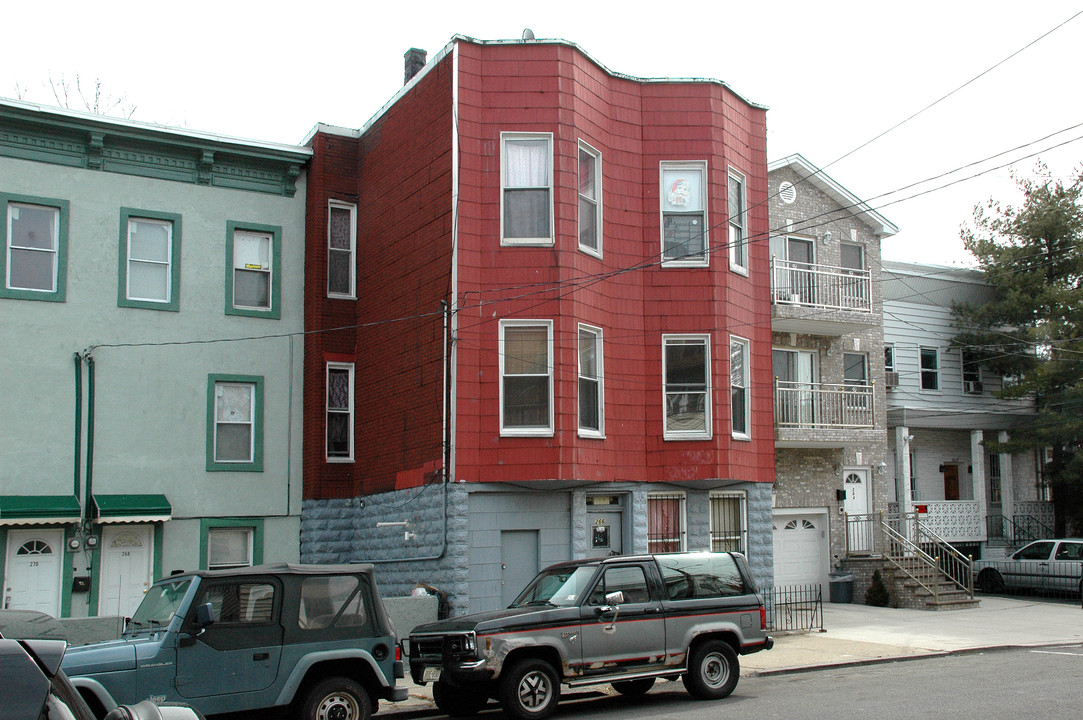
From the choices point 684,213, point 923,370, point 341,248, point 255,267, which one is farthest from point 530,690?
point 923,370

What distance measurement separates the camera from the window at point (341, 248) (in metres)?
22.3

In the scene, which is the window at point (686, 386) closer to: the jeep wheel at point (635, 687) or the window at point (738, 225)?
the window at point (738, 225)

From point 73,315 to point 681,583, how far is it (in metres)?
13.1

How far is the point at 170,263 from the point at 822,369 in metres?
15.6

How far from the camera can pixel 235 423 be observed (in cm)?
2148

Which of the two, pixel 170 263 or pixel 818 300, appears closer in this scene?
pixel 170 263

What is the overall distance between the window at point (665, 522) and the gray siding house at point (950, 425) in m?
10.7

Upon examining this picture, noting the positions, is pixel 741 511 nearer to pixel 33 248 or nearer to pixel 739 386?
pixel 739 386

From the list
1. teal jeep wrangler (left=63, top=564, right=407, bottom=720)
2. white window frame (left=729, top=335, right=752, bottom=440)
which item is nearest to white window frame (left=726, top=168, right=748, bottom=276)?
white window frame (left=729, top=335, right=752, bottom=440)

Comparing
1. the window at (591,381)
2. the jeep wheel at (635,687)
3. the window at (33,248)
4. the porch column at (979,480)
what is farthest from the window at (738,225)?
the window at (33,248)

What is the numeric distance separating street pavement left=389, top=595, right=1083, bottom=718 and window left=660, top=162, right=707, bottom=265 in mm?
7269

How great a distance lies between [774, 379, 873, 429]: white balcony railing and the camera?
2441 cm

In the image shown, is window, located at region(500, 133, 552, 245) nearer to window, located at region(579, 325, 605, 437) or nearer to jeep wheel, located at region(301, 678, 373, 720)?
window, located at region(579, 325, 605, 437)

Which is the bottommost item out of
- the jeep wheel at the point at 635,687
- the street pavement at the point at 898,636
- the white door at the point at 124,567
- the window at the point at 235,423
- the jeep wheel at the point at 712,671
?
the street pavement at the point at 898,636
